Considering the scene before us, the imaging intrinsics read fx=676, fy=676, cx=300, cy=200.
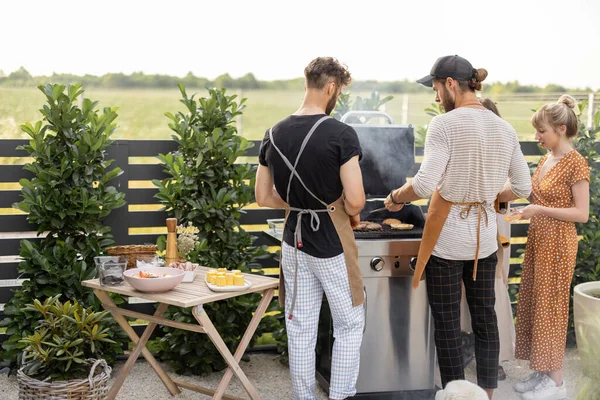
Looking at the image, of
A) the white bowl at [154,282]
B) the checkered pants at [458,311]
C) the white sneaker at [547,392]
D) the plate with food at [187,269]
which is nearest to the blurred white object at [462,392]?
the checkered pants at [458,311]

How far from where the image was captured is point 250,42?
49.9 ft

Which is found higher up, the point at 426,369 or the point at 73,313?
the point at 73,313

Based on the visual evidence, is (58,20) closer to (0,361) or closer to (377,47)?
(377,47)

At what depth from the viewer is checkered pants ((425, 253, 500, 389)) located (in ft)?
11.0

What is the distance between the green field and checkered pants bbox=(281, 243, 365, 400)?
401 inches

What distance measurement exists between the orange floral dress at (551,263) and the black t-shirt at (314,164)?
139 cm

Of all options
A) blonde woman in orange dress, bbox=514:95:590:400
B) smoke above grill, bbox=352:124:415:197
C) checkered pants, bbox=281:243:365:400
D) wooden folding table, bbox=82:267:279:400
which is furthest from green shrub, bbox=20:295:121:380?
blonde woman in orange dress, bbox=514:95:590:400

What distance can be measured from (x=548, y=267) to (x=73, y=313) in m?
2.61

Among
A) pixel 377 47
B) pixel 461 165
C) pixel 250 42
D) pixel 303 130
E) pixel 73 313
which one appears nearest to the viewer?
pixel 303 130

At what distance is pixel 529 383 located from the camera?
401 cm

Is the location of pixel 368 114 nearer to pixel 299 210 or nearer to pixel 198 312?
pixel 299 210

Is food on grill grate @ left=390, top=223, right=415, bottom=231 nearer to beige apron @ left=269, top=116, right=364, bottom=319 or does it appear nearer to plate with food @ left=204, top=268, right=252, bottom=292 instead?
beige apron @ left=269, top=116, right=364, bottom=319

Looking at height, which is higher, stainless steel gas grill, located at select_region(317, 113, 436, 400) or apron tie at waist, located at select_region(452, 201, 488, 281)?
apron tie at waist, located at select_region(452, 201, 488, 281)

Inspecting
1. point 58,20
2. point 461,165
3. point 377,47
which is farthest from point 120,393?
point 58,20
